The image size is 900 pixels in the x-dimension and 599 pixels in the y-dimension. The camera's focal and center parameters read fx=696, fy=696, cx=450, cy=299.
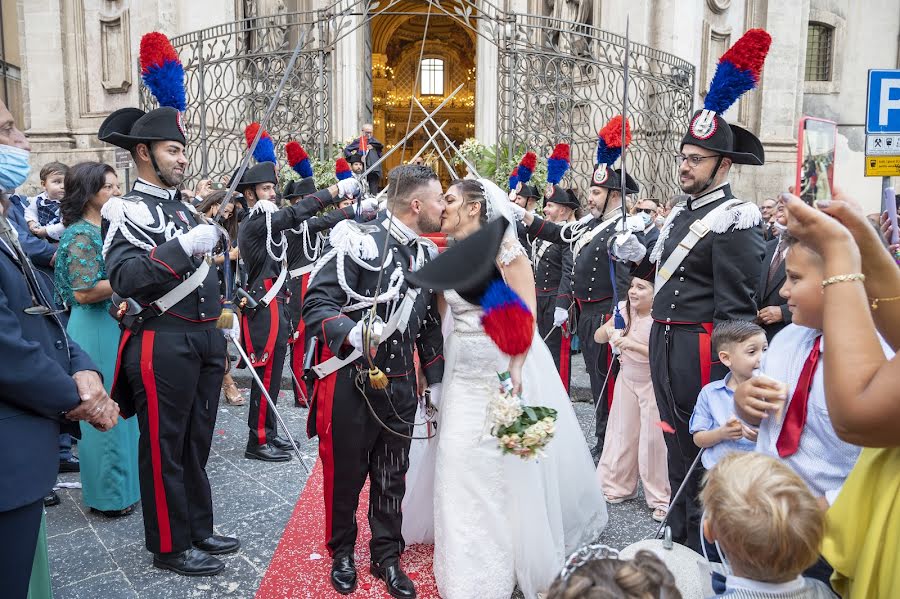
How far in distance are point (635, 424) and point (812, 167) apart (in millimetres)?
3339

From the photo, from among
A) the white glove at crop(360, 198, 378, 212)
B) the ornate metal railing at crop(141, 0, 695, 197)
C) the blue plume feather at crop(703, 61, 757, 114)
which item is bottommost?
the white glove at crop(360, 198, 378, 212)

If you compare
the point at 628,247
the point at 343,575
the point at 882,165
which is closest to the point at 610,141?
the point at 628,247

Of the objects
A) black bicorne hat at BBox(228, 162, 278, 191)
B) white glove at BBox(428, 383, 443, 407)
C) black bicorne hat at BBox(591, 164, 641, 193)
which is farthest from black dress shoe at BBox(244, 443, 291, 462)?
black bicorne hat at BBox(591, 164, 641, 193)

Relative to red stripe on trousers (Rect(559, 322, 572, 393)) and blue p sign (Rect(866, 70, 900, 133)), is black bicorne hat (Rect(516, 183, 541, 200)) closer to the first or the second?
red stripe on trousers (Rect(559, 322, 572, 393))

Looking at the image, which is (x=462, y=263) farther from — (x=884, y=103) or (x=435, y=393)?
(x=884, y=103)

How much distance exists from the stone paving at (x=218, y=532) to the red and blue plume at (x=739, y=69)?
2557 millimetres

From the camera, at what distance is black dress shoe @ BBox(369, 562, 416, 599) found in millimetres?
3391

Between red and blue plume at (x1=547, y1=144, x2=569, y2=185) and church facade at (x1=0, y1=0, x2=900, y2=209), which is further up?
church facade at (x1=0, y1=0, x2=900, y2=209)

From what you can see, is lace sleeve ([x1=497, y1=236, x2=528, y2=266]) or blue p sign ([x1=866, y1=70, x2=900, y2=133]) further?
blue p sign ([x1=866, y1=70, x2=900, y2=133])

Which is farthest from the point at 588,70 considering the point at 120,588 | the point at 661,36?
the point at 120,588

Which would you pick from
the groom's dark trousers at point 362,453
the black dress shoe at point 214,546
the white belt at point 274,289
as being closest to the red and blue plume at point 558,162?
the white belt at point 274,289

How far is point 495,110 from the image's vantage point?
13070mm

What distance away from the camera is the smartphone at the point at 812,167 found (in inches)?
64.6

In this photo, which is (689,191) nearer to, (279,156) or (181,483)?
(181,483)
